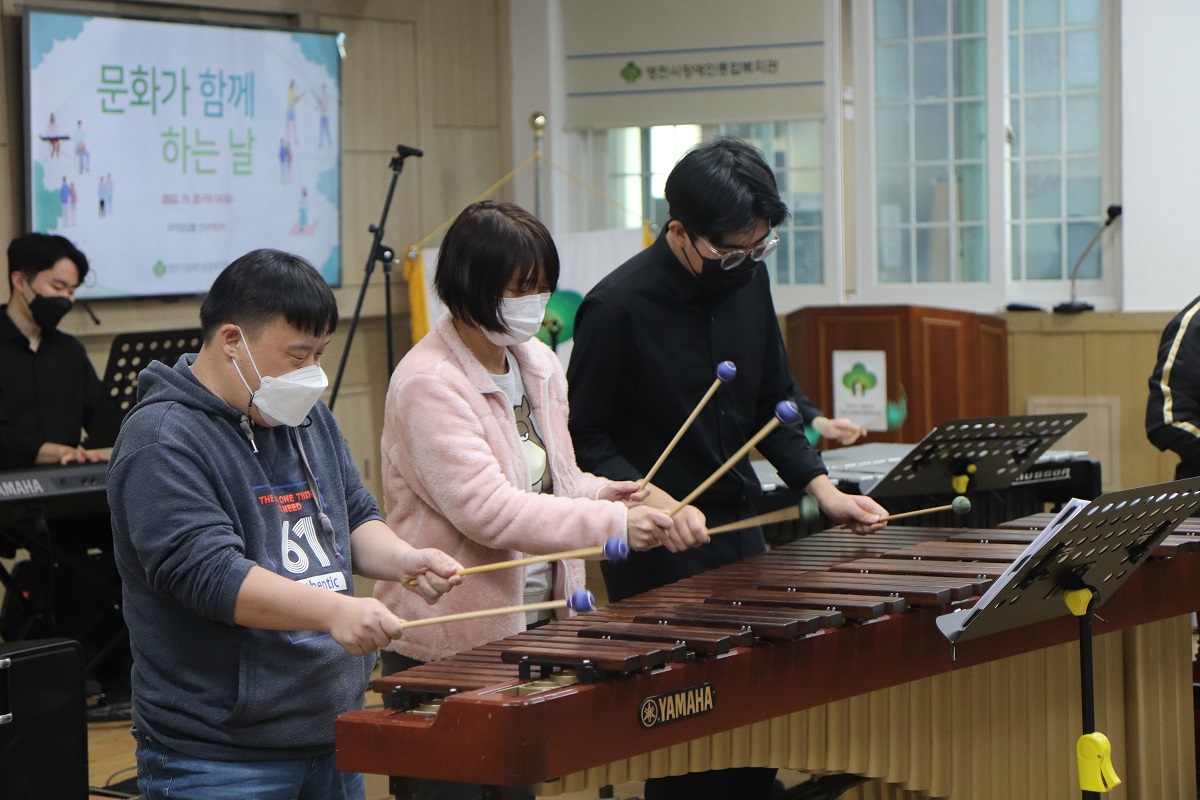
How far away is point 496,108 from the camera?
7.33 m

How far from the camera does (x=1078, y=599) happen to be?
91.3 inches

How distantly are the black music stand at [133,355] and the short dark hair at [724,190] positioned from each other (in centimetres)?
221

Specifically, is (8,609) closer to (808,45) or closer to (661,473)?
(661,473)

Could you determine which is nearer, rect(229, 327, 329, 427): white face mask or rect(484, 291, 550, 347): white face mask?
rect(229, 327, 329, 427): white face mask

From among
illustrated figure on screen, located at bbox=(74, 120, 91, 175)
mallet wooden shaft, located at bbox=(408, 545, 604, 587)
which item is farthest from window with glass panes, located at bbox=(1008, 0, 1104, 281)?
mallet wooden shaft, located at bbox=(408, 545, 604, 587)

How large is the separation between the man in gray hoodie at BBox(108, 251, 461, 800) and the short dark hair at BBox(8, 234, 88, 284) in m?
3.03

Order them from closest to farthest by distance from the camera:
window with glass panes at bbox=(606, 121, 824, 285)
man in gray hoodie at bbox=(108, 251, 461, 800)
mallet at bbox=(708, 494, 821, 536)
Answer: man in gray hoodie at bbox=(108, 251, 461, 800)
mallet at bbox=(708, 494, 821, 536)
window with glass panes at bbox=(606, 121, 824, 285)

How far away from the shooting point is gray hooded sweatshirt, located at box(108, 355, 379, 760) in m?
1.85

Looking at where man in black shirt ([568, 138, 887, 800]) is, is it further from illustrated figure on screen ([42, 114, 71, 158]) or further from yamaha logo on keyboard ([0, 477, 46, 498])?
illustrated figure on screen ([42, 114, 71, 158])

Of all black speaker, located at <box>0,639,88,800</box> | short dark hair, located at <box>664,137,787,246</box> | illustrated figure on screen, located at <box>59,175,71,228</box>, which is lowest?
black speaker, located at <box>0,639,88,800</box>

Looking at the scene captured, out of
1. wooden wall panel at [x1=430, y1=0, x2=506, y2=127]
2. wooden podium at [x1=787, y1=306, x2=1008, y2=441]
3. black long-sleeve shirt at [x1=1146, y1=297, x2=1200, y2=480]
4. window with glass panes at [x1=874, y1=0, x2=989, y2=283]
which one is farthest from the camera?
wooden wall panel at [x1=430, y1=0, x2=506, y2=127]

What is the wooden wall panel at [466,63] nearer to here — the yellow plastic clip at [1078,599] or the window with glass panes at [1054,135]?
the window with glass panes at [1054,135]

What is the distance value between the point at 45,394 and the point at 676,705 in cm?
354

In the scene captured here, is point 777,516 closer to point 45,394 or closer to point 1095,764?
point 1095,764
